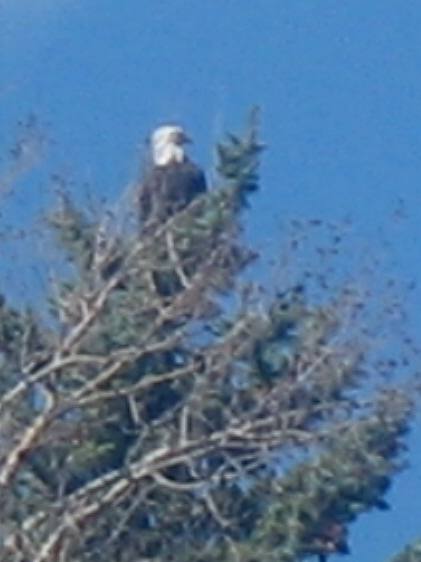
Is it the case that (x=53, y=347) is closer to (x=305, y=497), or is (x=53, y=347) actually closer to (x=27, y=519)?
(x=27, y=519)

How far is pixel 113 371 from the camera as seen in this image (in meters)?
25.1

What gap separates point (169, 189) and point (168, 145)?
61 centimetres

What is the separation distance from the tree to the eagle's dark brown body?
0.36ft

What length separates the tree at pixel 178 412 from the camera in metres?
24.7

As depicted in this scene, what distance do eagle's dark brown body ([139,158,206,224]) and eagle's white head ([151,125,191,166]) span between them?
0.04 m

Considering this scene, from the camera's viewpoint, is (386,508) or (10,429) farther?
(386,508)

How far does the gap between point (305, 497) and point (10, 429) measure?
9.54ft

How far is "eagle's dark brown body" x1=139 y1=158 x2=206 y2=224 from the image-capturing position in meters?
24.9

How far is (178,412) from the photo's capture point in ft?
84.7

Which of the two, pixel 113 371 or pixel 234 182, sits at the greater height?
pixel 234 182

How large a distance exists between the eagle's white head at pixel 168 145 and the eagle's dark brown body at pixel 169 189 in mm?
39

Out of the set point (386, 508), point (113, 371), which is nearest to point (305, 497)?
point (386, 508)

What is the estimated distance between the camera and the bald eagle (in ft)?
81.9

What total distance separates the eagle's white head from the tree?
1.06 ft
